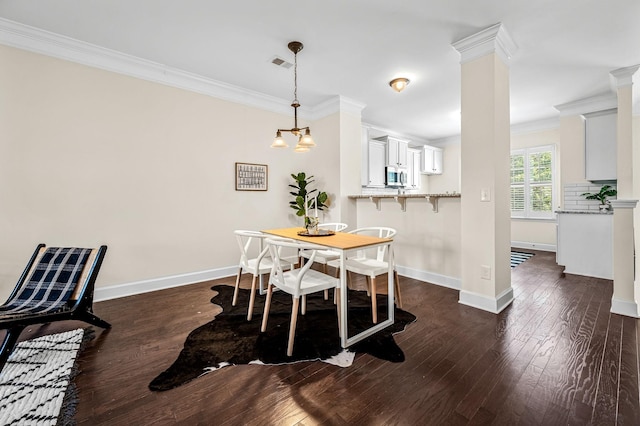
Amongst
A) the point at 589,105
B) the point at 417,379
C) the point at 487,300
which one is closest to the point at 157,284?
the point at 417,379

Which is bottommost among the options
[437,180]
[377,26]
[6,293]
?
[6,293]

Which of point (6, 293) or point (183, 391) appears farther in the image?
point (6, 293)

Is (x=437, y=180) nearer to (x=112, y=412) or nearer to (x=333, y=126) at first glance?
(x=333, y=126)

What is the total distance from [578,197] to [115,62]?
6901 millimetres

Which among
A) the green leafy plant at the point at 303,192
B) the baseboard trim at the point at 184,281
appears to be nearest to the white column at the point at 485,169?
the baseboard trim at the point at 184,281

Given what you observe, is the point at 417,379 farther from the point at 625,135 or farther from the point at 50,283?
the point at 625,135

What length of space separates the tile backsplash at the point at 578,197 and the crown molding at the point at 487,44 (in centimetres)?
303

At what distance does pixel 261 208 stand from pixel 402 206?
2.14m

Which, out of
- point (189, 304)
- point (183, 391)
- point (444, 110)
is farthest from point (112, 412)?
point (444, 110)

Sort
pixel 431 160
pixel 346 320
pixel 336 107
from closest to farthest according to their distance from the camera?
pixel 346 320 < pixel 336 107 < pixel 431 160

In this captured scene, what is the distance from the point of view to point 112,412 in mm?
1473

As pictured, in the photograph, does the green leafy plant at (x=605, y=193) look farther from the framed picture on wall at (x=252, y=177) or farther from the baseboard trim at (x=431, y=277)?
the framed picture on wall at (x=252, y=177)

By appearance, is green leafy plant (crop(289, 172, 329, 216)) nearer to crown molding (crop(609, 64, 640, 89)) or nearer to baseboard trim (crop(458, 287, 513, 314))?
baseboard trim (crop(458, 287, 513, 314))

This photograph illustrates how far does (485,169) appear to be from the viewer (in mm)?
2746
